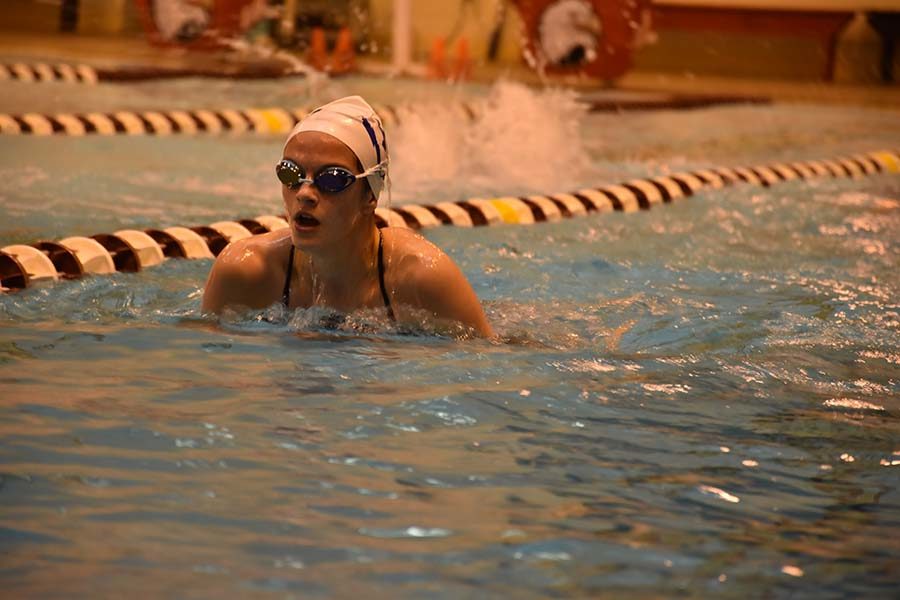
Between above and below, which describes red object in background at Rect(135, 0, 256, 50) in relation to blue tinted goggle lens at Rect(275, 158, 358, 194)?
above

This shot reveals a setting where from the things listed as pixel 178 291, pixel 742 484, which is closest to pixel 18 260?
pixel 178 291

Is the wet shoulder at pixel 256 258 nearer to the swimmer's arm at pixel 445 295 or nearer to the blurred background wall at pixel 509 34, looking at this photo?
the swimmer's arm at pixel 445 295

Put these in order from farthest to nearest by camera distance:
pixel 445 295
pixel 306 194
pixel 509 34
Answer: pixel 509 34 < pixel 445 295 < pixel 306 194

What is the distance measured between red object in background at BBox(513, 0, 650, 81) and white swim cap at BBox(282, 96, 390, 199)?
1046 cm

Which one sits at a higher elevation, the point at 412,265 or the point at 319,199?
the point at 319,199

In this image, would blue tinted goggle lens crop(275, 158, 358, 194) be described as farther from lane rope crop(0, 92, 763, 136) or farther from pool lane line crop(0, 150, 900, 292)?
lane rope crop(0, 92, 763, 136)

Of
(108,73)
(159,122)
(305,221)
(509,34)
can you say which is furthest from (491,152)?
(509,34)

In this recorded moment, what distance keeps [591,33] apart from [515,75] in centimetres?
105

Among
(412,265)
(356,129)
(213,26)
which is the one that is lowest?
(412,265)

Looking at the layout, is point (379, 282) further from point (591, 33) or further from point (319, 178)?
point (591, 33)

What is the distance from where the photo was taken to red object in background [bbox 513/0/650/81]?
13.9m

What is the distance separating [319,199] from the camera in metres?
3.38

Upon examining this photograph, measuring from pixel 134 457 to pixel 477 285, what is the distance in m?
2.33

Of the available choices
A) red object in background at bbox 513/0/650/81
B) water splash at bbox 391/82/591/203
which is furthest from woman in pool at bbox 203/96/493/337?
red object in background at bbox 513/0/650/81
